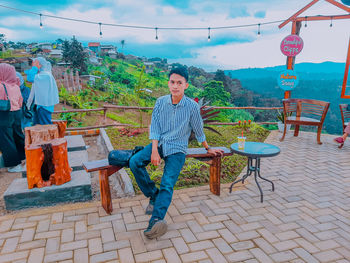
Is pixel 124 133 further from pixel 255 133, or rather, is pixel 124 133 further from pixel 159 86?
pixel 159 86

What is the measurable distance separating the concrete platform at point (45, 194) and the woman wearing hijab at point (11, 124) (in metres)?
1.28

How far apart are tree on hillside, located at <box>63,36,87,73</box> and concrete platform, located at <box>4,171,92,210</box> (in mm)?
21199

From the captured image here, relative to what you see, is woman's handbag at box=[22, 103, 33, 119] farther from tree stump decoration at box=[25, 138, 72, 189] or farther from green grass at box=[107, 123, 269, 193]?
tree stump decoration at box=[25, 138, 72, 189]

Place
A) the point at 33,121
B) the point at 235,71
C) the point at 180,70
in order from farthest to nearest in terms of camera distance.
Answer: the point at 235,71
the point at 33,121
the point at 180,70

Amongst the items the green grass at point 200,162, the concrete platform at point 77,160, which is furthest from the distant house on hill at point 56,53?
the concrete platform at point 77,160

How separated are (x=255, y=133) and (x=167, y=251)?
5.60 m

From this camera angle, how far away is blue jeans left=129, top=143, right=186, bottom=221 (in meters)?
2.47

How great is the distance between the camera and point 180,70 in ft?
8.60

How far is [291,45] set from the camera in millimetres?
7219

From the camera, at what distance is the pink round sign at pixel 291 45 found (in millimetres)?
7129

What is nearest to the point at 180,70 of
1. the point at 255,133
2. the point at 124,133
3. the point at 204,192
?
the point at 204,192

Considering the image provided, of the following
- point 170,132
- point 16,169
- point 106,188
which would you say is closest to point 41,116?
point 16,169

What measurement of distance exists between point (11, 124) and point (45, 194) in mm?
1862

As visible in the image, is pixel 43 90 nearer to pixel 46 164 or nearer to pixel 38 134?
pixel 38 134
